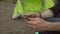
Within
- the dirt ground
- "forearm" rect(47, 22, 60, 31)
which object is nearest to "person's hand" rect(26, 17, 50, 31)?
"forearm" rect(47, 22, 60, 31)

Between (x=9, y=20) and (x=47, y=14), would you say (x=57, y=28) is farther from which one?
(x=9, y=20)

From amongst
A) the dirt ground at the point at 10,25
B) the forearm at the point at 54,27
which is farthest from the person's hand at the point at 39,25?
the dirt ground at the point at 10,25

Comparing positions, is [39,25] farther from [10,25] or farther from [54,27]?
[10,25]

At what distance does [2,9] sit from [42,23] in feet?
7.58

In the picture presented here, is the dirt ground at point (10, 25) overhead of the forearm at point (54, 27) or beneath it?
beneath

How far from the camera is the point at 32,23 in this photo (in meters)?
0.88

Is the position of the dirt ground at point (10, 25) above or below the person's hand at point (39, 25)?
below

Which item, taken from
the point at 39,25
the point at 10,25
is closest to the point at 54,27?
the point at 39,25

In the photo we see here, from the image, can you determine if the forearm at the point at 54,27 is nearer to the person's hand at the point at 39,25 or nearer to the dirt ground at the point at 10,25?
the person's hand at the point at 39,25

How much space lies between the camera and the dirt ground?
2332 millimetres

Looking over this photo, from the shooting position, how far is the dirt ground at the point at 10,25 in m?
2.33

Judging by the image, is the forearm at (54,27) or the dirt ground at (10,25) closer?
the forearm at (54,27)

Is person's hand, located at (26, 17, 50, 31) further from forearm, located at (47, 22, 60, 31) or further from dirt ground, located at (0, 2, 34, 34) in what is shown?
dirt ground, located at (0, 2, 34, 34)

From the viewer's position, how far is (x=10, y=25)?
251 centimetres
